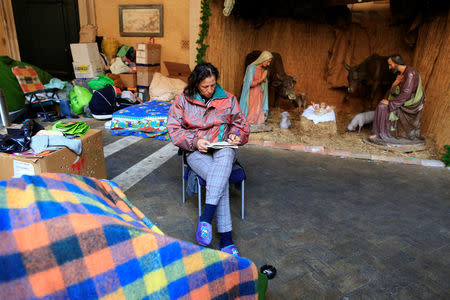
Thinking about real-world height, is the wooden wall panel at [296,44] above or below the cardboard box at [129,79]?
above

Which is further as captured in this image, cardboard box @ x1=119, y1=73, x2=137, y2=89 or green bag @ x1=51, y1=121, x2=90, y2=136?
cardboard box @ x1=119, y1=73, x2=137, y2=89

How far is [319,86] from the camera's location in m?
8.52

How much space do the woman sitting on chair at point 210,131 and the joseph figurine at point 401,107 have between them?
3587mm

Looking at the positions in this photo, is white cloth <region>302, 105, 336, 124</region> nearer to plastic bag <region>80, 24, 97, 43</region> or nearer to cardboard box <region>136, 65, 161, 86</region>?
cardboard box <region>136, 65, 161, 86</region>

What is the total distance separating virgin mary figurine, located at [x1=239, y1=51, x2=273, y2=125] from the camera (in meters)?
6.20

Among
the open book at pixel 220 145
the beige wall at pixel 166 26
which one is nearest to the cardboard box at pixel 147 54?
the beige wall at pixel 166 26

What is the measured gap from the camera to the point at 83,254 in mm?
1048

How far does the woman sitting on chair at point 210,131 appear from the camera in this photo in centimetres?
273

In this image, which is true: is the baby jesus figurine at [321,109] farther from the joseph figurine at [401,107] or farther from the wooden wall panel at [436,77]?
the wooden wall panel at [436,77]

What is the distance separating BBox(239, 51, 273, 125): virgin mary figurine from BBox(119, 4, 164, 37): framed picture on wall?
320 cm

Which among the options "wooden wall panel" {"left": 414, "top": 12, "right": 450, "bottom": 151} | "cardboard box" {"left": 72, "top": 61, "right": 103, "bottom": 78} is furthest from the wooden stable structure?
"cardboard box" {"left": 72, "top": 61, "right": 103, "bottom": 78}

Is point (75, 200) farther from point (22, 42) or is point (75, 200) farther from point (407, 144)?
point (22, 42)

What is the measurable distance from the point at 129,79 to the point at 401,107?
242 inches

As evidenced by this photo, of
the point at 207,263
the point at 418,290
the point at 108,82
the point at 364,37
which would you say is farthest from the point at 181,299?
the point at 364,37
